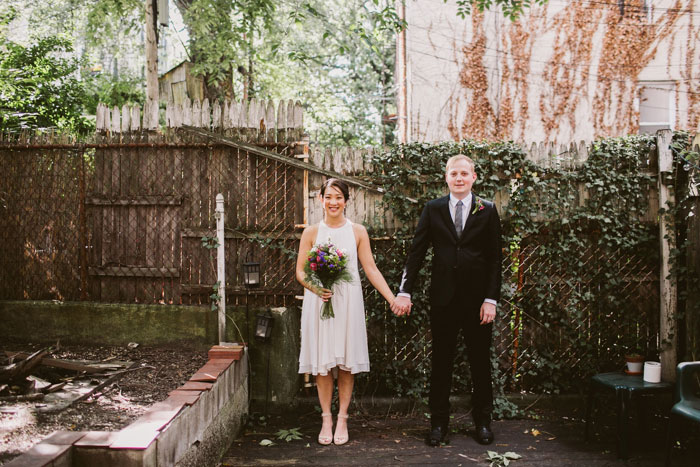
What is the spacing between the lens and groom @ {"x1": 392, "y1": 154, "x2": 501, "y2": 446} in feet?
12.5

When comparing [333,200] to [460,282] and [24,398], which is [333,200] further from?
[24,398]

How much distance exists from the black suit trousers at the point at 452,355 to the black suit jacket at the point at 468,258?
0.42ft

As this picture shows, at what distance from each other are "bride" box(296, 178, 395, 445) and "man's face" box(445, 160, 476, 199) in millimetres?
764

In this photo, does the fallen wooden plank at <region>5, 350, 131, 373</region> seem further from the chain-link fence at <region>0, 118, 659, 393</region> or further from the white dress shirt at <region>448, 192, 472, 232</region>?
the white dress shirt at <region>448, 192, 472, 232</region>

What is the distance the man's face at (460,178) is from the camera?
3846mm

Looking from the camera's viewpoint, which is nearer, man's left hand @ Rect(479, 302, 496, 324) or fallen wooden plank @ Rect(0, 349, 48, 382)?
fallen wooden plank @ Rect(0, 349, 48, 382)

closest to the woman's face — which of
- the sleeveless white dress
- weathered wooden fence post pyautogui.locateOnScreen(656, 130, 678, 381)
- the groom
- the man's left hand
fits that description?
the sleeveless white dress

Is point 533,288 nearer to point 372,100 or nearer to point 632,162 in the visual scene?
point 632,162

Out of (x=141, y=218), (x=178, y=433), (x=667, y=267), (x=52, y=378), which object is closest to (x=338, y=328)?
(x=178, y=433)

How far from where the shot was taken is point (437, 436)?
3859 mm

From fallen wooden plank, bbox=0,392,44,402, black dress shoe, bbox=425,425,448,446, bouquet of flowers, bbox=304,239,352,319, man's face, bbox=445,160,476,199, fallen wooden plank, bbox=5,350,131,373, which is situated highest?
man's face, bbox=445,160,476,199

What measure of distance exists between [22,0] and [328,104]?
8619mm

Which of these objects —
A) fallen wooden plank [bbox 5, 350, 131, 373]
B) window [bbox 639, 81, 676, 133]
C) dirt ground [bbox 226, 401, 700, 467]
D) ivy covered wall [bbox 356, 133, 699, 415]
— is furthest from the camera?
window [bbox 639, 81, 676, 133]

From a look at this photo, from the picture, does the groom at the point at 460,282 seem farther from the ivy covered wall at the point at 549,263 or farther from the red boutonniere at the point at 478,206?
the ivy covered wall at the point at 549,263
